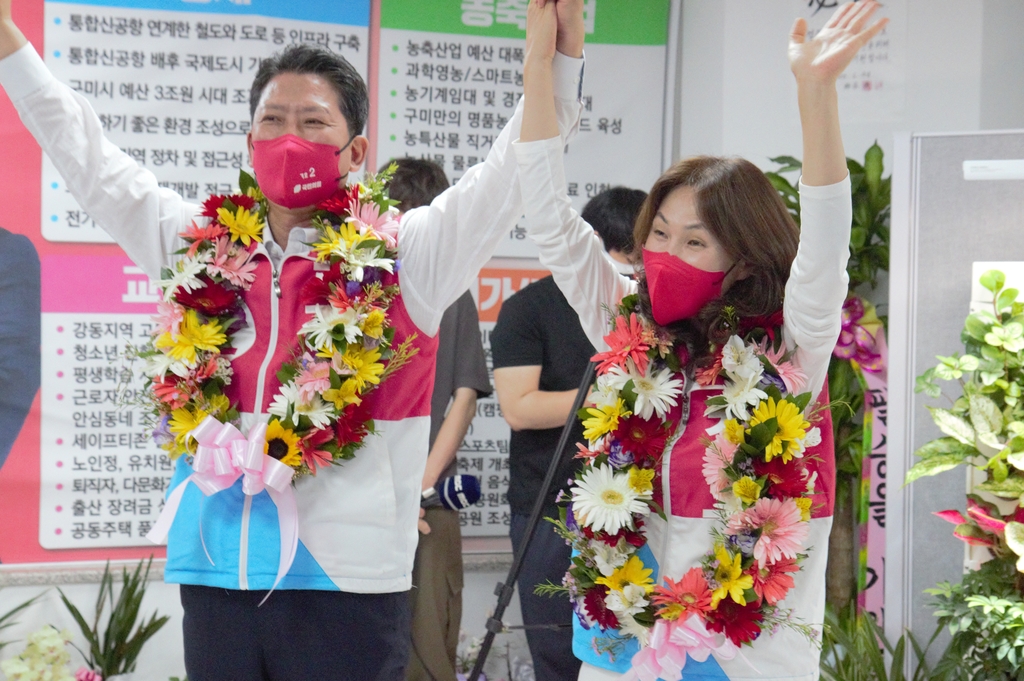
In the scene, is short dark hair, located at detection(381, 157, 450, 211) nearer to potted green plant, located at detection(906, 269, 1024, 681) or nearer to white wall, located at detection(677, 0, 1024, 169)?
white wall, located at detection(677, 0, 1024, 169)

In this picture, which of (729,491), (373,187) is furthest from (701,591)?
(373,187)

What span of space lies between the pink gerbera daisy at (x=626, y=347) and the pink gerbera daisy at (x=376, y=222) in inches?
17.1

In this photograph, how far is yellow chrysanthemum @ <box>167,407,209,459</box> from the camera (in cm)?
166

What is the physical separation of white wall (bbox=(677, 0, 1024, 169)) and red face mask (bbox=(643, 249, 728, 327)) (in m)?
2.13

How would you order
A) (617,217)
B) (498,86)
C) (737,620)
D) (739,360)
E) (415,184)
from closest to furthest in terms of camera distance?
(737,620) < (739,360) < (617,217) < (415,184) < (498,86)

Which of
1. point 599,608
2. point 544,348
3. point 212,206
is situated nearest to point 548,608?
point 544,348

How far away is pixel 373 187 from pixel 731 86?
7.28 ft

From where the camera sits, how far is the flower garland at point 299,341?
165cm

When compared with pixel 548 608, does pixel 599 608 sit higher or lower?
higher

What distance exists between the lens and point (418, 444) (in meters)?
1.73

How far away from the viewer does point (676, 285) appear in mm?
1638

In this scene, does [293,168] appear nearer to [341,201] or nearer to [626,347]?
[341,201]

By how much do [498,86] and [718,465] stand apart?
237cm

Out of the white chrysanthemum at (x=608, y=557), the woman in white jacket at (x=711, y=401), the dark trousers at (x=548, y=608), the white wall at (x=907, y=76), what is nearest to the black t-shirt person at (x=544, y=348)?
the dark trousers at (x=548, y=608)
